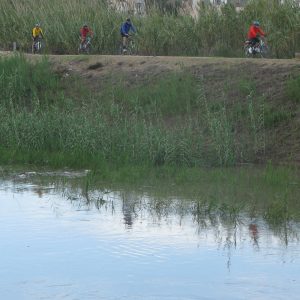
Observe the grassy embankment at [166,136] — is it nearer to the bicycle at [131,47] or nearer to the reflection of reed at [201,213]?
the reflection of reed at [201,213]

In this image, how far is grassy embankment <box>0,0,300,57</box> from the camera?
2764 cm

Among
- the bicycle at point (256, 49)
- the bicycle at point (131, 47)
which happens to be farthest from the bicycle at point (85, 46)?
the bicycle at point (256, 49)

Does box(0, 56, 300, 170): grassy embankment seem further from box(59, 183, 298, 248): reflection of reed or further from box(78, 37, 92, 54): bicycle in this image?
box(78, 37, 92, 54): bicycle

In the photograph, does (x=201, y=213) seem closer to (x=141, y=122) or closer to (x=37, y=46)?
(x=141, y=122)

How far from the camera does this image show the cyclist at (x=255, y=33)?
26.3 m

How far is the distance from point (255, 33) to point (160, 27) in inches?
171

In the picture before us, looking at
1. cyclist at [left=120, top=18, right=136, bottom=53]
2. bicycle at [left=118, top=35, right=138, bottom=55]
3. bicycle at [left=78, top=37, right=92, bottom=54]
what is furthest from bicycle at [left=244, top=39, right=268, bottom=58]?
bicycle at [left=78, top=37, right=92, bottom=54]

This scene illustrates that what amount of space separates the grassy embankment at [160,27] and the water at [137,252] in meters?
14.1

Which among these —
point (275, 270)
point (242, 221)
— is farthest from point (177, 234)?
point (275, 270)

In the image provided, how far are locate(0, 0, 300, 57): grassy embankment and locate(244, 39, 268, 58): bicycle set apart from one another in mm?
314

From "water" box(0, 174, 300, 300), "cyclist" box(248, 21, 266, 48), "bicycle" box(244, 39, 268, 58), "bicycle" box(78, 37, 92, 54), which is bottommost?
"water" box(0, 174, 300, 300)

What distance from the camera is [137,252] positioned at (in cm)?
1080

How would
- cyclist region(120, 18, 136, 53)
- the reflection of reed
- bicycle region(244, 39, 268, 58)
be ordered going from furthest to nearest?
cyclist region(120, 18, 136, 53)
bicycle region(244, 39, 268, 58)
the reflection of reed

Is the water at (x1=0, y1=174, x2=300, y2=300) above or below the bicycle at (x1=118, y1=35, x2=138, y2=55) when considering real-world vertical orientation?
below
